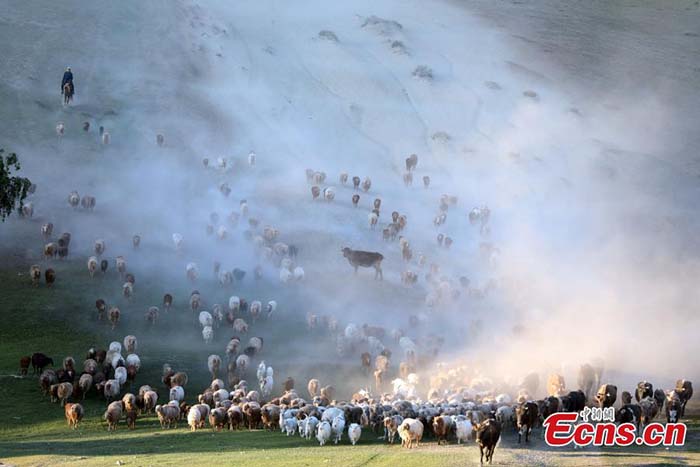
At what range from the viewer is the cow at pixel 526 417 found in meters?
30.0

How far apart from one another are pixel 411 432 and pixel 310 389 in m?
9.55

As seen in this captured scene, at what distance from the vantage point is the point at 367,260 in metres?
55.4

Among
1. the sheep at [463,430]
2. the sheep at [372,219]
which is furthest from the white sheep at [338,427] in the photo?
the sheep at [372,219]

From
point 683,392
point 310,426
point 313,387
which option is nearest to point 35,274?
point 313,387

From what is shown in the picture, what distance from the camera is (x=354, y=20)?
10225 cm

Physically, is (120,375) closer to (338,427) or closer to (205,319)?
(205,319)

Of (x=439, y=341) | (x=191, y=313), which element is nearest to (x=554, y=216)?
(x=439, y=341)

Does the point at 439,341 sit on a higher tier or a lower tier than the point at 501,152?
lower

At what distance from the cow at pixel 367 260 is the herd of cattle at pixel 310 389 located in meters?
0.06

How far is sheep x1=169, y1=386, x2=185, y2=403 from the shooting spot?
35969 mm

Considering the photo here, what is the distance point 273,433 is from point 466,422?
6316 millimetres

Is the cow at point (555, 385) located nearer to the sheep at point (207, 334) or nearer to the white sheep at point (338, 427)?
the white sheep at point (338, 427)

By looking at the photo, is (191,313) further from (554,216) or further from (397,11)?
(397,11)

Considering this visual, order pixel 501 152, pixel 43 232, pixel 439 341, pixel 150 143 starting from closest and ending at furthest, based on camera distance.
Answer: pixel 439 341, pixel 43 232, pixel 150 143, pixel 501 152
